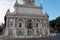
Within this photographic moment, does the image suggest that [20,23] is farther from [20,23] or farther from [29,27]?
[29,27]

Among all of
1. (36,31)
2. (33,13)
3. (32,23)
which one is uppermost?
(33,13)

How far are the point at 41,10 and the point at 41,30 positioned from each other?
7.62 meters

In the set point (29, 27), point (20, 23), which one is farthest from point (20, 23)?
point (29, 27)

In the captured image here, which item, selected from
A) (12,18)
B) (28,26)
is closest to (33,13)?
(28,26)

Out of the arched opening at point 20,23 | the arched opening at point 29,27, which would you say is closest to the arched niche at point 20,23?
the arched opening at point 20,23

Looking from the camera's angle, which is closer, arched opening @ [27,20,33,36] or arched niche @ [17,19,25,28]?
arched niche @ [17,19,25,28]

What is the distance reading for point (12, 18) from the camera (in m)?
45.2

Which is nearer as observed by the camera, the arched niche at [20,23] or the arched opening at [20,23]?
the arched niche at [20,23]

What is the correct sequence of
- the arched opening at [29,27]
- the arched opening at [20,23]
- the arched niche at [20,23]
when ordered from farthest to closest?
the arched opening at [29,27]
the arched opening at [20,23]
the arched niche at [20,23]

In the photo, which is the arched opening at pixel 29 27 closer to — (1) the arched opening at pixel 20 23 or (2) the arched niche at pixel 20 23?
(2) the arched niche at pixel 20 23

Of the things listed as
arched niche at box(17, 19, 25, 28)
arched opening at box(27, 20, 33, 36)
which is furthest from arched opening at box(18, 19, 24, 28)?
arched opening at box(27, 20, 33, 36)

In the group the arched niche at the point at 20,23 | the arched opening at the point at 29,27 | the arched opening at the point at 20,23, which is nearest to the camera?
the arched niche at the point at 20,23

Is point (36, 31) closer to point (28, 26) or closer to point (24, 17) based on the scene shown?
point (28, 26)

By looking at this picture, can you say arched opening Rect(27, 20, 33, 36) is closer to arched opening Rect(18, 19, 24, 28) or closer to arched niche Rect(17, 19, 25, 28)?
arched niche Rect(17, 19, 25, 28)
